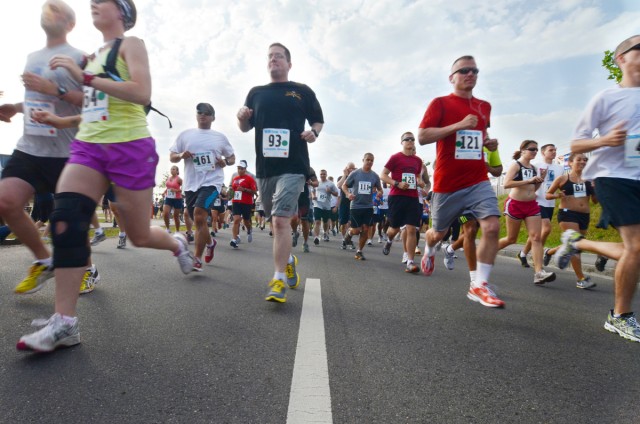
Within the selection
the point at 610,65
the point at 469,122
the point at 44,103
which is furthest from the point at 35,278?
the point at 610,65

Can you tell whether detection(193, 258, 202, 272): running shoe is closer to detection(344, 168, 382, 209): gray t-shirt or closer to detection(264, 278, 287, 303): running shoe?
detection(264, 278, 287, 303): running shoe

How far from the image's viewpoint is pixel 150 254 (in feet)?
20.5

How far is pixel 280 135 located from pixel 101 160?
174 cm

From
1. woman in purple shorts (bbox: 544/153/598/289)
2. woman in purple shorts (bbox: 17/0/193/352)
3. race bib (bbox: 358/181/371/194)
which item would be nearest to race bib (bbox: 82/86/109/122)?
woman in purple shorts (bbox: 17/0/193/352)

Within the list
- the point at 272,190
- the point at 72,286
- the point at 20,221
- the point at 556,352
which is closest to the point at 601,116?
the point at 556,352

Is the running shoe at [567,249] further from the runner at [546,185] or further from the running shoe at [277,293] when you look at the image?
the runner at [546,185]

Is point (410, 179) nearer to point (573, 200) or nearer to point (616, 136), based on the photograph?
point (573, 200)

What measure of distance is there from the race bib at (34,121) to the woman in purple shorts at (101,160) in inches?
26.0

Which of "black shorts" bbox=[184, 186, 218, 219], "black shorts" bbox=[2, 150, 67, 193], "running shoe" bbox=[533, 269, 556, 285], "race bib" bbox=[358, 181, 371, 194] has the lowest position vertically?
"running shoe" bbox=[533, 269, 556, 285]

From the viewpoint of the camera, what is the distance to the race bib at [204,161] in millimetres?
5184

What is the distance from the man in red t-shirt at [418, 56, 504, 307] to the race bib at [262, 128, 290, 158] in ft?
4.20

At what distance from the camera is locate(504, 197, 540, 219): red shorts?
5.60 m

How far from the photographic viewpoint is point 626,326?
2.71 meters

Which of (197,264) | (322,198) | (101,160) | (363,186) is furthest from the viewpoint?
(322,198)
